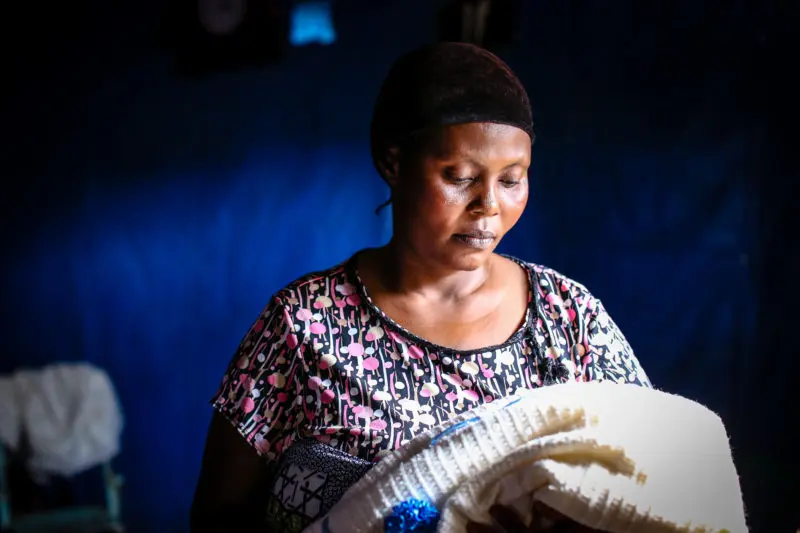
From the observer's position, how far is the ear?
140 cm

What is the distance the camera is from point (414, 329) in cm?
141

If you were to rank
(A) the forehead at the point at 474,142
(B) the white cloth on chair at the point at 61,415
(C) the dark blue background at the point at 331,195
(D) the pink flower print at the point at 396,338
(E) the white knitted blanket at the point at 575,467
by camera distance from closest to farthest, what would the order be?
(E) the white knitted blanket at the point at 575,467 → (A) the forehead at the point at 474,142 → (D) the pink flower print at the point at 396,338 → (C) the dark blue background at the point at 331,195 → (B) the white cloth on chair at the point at 61,415

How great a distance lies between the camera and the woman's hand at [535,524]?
936mm

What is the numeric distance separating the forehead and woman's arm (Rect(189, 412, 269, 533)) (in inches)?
26.1

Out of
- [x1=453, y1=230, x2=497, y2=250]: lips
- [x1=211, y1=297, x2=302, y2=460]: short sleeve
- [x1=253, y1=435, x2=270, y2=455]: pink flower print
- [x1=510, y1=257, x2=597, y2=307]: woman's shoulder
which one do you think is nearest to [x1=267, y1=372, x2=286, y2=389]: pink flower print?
[x1=211, y1=297, x2=302, y2=460]: short sleeve

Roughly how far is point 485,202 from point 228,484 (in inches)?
29.1

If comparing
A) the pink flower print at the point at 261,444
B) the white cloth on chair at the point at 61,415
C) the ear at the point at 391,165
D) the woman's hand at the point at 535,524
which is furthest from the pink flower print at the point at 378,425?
the white cloth on chair at the point at 61,415

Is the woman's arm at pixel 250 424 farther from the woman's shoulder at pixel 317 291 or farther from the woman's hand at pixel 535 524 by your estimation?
the woman's hand at pixel 535 524

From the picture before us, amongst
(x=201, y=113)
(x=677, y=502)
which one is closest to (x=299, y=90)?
(x=201, y=113)

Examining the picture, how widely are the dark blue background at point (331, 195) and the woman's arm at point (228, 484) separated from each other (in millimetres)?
1549

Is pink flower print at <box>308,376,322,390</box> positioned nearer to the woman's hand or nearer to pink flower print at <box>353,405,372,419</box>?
pink flower print at <box>353,405,372,419</box>

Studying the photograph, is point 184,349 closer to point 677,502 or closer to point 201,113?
point 201,113

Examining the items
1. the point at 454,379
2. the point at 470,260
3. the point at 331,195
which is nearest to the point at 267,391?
the point at 454,379

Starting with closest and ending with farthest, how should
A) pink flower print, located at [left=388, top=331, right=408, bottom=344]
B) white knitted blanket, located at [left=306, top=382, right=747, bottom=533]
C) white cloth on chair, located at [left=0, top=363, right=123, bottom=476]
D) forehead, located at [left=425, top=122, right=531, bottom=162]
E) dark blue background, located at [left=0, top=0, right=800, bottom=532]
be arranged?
white knitted blanket, located at [left=306, top=382, right=747, bottom=533] < forehead, located at [left=425, top=122, right=531, bottom=162] < pink flower print, located at [left=388, top=331, right=408, bottom=344] < dark blue background, located at [left=0, top=0, right=800, bottom=532] < white cloth on chair, located at [left=0, top=363, right=123, bottom=476]
